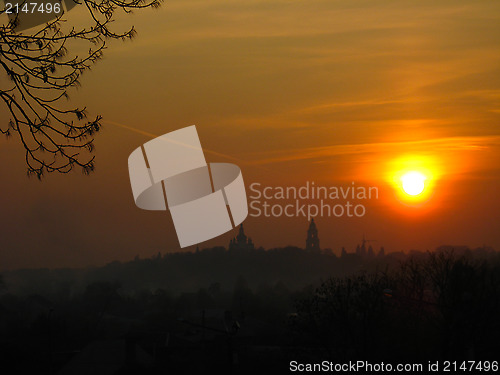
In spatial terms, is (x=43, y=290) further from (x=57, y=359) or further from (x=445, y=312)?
(x=445, y=312)

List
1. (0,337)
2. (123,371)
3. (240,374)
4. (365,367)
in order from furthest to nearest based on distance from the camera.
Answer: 1. (0,337)
2. (240,374)
3. (123,371)
4. (365,367)

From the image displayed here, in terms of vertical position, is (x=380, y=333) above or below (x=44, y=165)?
above

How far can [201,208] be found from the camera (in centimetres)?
2600

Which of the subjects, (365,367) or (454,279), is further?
(454,279)

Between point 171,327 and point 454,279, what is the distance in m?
59.2

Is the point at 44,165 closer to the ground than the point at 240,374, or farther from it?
closer to the ground

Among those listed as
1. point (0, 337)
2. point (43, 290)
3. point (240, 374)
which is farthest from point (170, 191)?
point (43, 290)

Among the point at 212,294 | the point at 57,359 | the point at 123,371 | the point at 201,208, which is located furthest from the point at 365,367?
the point at 212,294

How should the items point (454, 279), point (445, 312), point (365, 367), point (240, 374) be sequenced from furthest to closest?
point (240, 374) → point (454, 279) → point (445, 312) → point (365, 367)

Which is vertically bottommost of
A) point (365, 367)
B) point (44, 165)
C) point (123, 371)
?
point (44, 165)

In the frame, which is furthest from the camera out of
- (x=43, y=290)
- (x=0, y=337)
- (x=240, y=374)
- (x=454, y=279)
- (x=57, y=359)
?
(x=43, y=290)

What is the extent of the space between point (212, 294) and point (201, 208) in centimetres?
10585

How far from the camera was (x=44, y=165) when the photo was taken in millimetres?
10742

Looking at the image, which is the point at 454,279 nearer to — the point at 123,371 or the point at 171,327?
the point at 123,371
